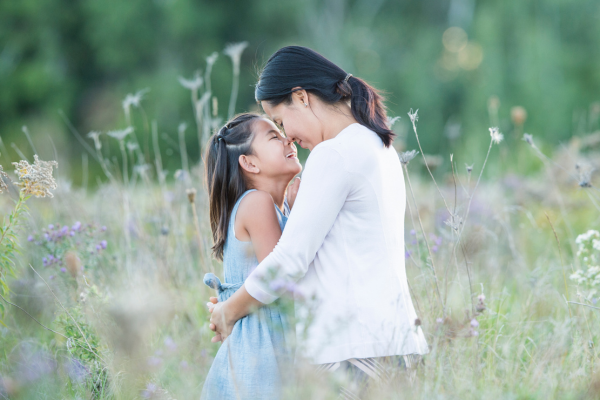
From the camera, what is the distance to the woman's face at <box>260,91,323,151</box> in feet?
6.50

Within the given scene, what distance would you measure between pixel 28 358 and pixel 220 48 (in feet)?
43.2

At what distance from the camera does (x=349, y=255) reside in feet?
5.69

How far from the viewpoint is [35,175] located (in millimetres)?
1892

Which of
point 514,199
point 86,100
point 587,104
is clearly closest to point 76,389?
point 514,199

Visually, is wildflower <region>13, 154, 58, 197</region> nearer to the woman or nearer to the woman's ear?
the woman

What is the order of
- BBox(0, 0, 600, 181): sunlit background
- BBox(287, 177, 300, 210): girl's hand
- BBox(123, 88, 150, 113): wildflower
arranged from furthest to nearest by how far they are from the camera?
1. BBox(0, 0, 600, 181): sunlit background
2. BBox(123, 88, 150, 113): wildflower
3. BBox(287, 177, 300, 210): girl's hand

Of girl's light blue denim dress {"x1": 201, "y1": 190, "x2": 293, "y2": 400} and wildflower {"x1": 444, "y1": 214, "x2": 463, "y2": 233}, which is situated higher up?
wildflower {"x1": 444, "y1": 214, "x2": 463, "y2": 233}

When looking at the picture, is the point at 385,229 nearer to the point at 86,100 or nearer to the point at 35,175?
the point at 35,175

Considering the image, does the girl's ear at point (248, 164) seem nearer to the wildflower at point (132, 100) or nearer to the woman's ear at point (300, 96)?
the woman's ear at point (300, 96)

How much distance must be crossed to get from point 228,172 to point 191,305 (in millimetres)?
1052

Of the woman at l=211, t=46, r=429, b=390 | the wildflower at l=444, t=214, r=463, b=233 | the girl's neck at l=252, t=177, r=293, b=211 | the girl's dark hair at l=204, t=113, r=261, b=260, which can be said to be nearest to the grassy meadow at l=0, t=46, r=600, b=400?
A: the wildflower at l=444, t=214, r=463, b=233

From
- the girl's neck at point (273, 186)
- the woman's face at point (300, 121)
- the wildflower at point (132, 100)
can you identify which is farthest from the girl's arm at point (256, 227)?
the wildflower at point (132, 100)

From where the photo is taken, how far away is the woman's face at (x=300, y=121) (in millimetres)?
1981

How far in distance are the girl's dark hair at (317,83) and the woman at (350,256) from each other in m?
0.10
